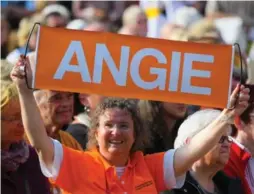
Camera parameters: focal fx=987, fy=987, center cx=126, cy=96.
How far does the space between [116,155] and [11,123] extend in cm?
58

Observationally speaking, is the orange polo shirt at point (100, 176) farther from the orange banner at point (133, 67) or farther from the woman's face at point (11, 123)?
the orange banner at point (133, 67)

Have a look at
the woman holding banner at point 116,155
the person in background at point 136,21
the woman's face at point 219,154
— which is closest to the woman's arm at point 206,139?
the woman holding banner at point 116,155

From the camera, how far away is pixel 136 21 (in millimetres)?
10258

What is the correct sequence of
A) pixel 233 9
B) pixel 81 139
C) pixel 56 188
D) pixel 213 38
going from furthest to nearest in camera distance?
1. pixel 233 9
2. pixel 213 38
3. pixel 81 139
4. pixel 56 188

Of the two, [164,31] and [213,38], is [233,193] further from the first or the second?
[164,31]

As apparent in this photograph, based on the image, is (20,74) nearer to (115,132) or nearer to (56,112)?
(115,132)

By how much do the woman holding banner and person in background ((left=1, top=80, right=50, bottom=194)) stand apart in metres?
0.16

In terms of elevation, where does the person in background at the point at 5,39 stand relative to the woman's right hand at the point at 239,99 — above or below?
below

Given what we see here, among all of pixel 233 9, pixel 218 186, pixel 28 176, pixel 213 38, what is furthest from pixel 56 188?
pixel 233 9

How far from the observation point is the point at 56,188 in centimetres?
580

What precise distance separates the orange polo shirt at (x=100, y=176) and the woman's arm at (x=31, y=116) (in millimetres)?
79

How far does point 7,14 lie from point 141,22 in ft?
5.22

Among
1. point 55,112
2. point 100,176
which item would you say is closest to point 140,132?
point 100,176

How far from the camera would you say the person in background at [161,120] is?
6315mm
